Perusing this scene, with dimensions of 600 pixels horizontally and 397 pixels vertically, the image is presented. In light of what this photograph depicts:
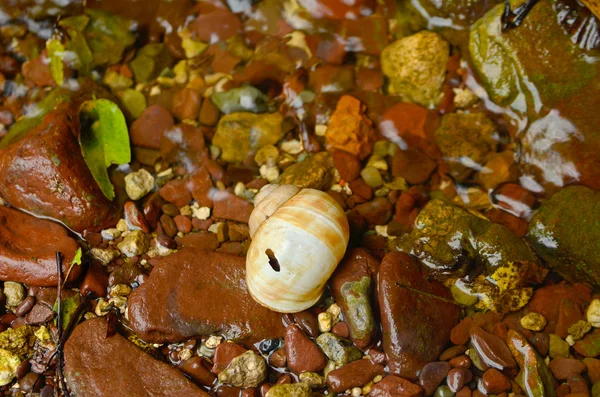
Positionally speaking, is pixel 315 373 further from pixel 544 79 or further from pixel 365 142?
pixel 544 79

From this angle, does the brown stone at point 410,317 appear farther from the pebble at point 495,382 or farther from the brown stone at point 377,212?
the brown stone at point 377,212

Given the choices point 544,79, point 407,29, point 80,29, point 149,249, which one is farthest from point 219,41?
point 544,79

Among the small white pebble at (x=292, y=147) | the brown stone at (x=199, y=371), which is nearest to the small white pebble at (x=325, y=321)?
the brown stone at (x=199, y=371)

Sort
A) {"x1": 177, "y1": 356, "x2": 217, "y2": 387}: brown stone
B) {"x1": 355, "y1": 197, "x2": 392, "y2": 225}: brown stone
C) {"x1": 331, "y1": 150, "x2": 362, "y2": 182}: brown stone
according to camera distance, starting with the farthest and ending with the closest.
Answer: {"x1": 331, "y1": 150, "x2": 362, "y2": 182}: brown stone
{"x1": 355, "y1": 197, "x2": 392, "y2": 225}: brown stone
{"x1": 177, "y1": 356, "x2": 217, "y2": 387}: brown stone

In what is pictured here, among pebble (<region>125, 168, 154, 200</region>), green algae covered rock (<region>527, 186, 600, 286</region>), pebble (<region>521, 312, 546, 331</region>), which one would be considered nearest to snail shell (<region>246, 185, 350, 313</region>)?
pebble (<region>125, 168, 154, 200</region>)

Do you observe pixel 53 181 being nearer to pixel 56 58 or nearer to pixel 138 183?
pixel 138 183

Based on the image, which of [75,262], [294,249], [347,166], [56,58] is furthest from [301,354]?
[56,58]

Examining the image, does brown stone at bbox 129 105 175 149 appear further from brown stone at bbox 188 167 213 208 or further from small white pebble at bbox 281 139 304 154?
small white pebble at bbox 281 139 304 154
